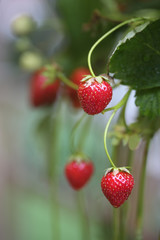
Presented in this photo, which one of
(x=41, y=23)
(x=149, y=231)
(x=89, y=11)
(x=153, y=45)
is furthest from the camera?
(x=149, y=231)

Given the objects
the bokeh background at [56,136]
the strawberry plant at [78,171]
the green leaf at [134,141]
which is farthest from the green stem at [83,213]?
the green leaf at [134,141]

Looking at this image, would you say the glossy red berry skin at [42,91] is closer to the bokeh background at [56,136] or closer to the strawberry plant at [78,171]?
the bokeh background at [56,136]

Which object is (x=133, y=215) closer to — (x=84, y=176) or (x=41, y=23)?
(x=84, y=176)

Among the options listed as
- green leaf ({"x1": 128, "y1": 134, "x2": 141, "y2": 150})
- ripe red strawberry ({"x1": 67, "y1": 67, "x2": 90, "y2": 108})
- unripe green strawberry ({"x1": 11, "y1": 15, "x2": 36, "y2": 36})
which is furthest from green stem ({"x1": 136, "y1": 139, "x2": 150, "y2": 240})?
unripe green strawberry ({"x1": 11, "y1": 15, "x2": 36, "y2": 36})

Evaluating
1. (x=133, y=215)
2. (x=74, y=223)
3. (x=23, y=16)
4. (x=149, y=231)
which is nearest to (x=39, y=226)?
(x=74, y=223)

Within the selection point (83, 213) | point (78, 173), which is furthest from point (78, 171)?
point (83, 213)

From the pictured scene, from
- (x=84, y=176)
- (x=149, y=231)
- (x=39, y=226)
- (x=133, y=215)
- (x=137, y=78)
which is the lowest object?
(x=39, y=226)

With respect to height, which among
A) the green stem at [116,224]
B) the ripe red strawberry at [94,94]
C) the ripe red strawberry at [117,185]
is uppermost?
the ripe red strawberry at [94,94]
